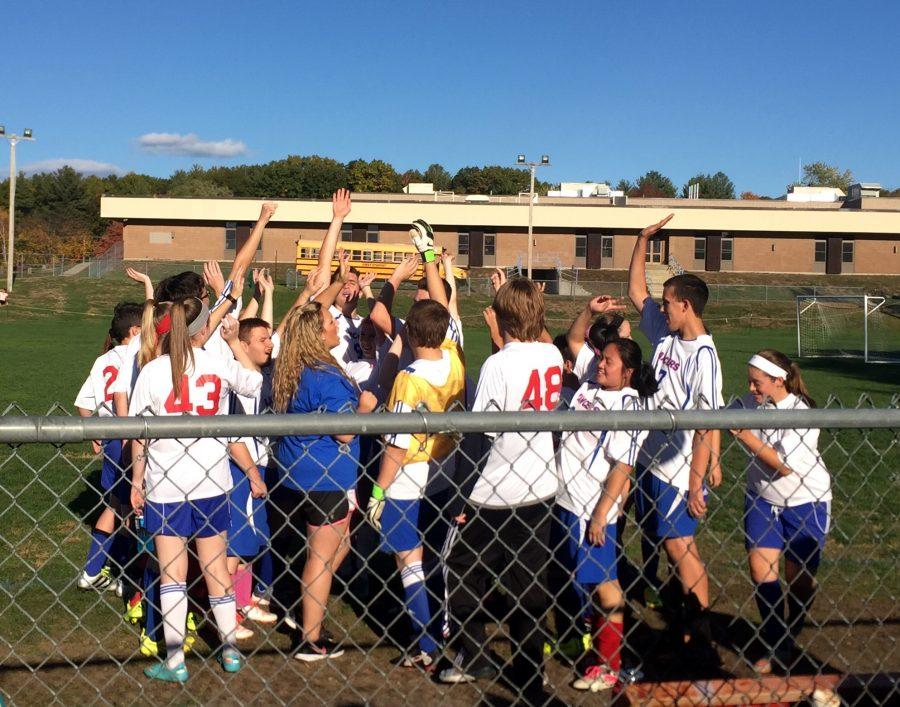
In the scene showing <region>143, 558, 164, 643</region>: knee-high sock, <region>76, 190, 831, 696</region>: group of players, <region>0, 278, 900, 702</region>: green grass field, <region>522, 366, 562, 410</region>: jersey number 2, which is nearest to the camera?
<region>76, 190, 831, 696</region>: group of players

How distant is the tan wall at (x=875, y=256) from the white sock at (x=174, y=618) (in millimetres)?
65259

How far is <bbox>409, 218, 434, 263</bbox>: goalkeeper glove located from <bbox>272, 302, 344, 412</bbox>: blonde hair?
1327 millimetres

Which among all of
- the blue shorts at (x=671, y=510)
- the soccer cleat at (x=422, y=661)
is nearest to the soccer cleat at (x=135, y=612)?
the soccer cleat at (x=422, y=661)

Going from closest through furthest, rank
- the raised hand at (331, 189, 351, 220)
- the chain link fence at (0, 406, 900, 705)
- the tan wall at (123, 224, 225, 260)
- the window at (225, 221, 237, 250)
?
the chain link fence at (0, 406, 900, 705) → the raised hand at (331, 189, 351, 220) → the tan wall at (123, 224, 225, 260) → the window at (225, 221, 237, 250)

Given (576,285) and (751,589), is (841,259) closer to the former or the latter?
(576,285)

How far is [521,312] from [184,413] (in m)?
1.67

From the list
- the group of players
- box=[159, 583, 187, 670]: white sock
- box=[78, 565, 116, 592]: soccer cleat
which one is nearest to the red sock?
the group of players

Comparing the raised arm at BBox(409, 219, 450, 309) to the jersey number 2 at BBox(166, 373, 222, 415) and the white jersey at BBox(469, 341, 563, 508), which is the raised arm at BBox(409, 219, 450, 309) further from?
the jersey number 2 at BBox(166, 373, 222, 415)

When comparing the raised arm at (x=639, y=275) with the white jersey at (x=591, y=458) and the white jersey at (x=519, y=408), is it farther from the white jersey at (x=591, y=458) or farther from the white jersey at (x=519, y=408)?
the white jersey at (x=519, y=408)

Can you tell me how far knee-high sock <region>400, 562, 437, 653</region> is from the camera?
4.87m

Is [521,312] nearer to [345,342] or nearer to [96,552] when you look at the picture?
[345,342]

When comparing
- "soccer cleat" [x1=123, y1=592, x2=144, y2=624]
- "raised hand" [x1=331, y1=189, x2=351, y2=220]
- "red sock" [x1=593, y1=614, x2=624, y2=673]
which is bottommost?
"soccer cleat" [x1=123, y1=592, x2=144, y2=624]

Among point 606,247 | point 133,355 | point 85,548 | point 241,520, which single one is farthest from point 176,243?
point 241,520

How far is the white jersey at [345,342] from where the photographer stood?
6578mm
